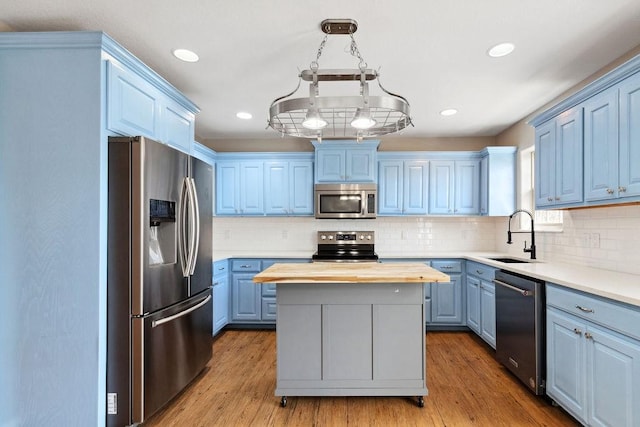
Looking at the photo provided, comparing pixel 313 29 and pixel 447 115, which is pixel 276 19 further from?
pixel 447 115

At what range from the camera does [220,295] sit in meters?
3.95

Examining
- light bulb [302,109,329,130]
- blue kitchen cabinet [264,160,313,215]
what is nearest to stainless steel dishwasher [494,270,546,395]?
light bulb [302,109,329,130]

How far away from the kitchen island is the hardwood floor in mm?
119

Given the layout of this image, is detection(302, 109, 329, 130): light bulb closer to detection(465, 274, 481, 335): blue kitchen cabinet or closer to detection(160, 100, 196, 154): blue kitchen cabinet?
detection(160, 100, 196, 154): blue kitchen cabinet

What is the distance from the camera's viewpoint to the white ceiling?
76.8 inches

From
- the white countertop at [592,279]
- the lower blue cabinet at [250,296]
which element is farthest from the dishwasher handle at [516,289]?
the lower blue cabinet at [250,296]

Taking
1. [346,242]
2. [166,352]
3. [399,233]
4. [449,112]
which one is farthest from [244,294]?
[449,112]

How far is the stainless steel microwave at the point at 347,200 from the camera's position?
4.42 metres

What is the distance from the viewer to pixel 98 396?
1974 mm

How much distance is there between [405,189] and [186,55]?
304 centimetres

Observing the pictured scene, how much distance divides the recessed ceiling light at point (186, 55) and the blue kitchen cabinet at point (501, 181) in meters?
3.45

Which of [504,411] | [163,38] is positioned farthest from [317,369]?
[163,38]

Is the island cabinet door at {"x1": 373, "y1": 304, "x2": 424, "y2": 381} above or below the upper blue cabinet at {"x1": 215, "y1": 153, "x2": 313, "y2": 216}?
below

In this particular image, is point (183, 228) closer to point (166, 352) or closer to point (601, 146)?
point (166, 352)
